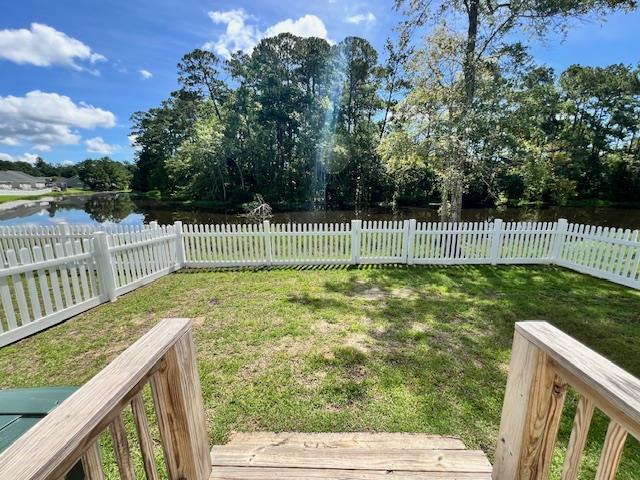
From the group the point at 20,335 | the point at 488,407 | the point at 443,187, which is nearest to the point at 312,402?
the point at 488,407

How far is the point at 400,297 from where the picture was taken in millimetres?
5051

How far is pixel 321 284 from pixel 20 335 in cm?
423

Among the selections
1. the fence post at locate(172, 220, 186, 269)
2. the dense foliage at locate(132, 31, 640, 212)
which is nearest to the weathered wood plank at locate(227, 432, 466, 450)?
the fence post at locate(172, 220, 186, 269)

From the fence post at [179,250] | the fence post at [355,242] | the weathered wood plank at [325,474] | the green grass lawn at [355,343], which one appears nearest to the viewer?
Result: the weathered wood plank at [325,474]

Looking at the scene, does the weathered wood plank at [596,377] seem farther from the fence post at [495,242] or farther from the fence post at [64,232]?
the fence post at [64,232]

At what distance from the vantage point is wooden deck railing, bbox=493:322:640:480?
2.81ft

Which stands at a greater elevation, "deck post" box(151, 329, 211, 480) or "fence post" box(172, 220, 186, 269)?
"deck post" box(151, 329, 211, 480)

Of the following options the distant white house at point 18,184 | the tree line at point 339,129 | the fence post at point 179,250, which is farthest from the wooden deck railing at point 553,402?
the distant white house at point 18,184

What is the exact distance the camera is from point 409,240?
700 centimetres

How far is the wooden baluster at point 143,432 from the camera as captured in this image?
982 mm

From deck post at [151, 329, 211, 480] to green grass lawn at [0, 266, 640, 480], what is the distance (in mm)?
994

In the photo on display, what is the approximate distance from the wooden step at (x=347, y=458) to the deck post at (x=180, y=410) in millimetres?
378

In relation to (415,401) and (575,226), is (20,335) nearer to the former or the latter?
(415,401)

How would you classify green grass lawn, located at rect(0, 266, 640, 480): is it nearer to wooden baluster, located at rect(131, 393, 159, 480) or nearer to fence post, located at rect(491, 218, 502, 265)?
fence post, located at rect(491, 218, 502, 265)
